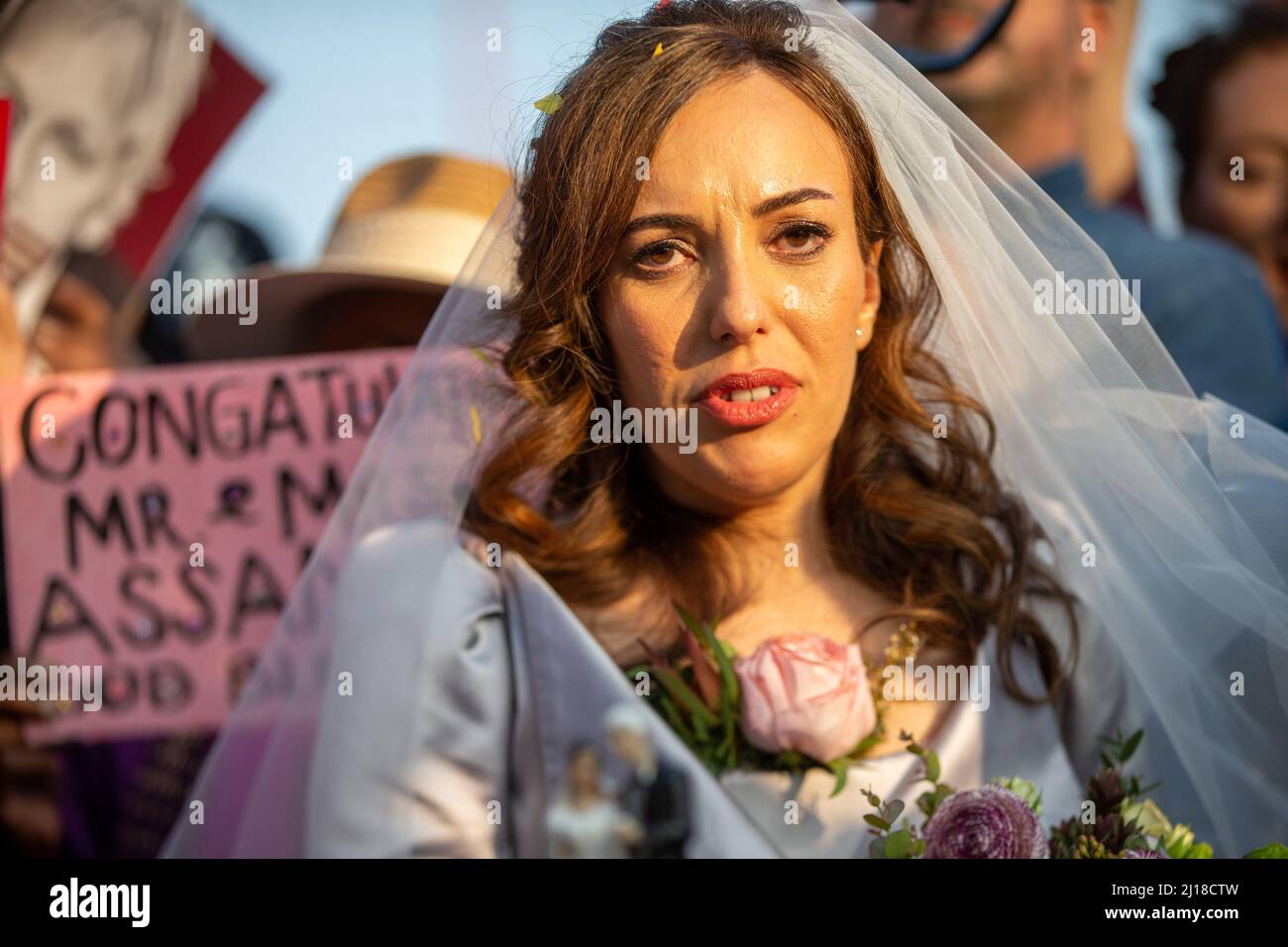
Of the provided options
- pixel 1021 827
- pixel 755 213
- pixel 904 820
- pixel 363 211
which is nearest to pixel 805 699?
pixel 904 820

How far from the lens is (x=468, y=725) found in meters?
1.95

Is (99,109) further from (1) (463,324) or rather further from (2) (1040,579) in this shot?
(2) (1040,579)

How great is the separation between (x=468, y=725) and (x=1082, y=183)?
2.31 m

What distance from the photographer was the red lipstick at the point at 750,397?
6.35ft

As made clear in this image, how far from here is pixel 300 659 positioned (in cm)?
221

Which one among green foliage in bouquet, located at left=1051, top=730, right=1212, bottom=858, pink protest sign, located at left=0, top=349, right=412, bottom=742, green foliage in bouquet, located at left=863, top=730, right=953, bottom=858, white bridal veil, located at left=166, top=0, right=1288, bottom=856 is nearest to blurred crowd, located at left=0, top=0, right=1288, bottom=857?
pink protest sign, located at left=0, top=349, right=412, bottom=742

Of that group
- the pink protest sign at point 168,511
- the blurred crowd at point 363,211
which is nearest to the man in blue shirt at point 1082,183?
the blurred crowd at point 363,211

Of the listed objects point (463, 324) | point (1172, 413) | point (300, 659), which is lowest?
point (300, 659)

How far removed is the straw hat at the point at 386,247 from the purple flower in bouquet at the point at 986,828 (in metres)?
1.71

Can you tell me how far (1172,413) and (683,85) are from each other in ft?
3.00

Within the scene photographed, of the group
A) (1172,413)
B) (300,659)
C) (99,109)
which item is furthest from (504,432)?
(99,109)

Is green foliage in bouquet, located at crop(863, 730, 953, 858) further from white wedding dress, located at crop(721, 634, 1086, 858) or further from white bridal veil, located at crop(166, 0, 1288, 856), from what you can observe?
white bridal veil, located at crop(166, 0, 1288, 856)

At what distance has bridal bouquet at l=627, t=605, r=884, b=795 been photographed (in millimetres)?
1930
